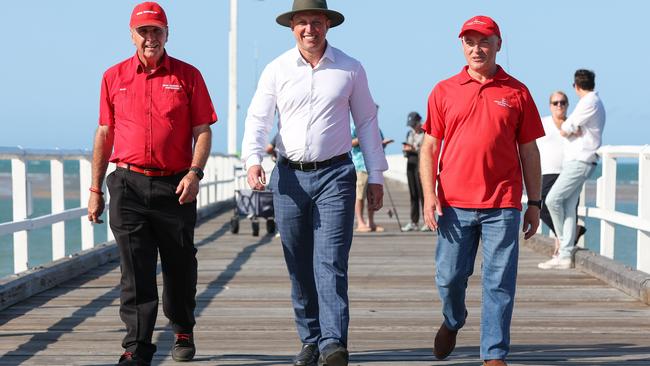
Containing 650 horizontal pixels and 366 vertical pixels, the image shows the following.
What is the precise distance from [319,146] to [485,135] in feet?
2.63

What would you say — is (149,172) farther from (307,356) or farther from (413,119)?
(413,119)

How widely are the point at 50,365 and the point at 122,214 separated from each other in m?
0.86

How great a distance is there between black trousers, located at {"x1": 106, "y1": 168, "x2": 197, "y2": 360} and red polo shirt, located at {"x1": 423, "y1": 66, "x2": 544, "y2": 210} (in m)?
1.36

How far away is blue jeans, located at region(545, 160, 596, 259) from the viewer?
11.4m

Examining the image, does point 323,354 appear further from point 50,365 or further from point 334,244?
point 50,365

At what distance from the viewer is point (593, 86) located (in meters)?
11.3

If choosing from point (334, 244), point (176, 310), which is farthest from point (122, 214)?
point (334, 244)

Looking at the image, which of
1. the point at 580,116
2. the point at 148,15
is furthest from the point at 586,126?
the point at 148,15

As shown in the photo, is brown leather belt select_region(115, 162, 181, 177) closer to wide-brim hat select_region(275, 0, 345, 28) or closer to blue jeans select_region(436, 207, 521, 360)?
wide-brim hat select_region(275, 0, 345, 28)

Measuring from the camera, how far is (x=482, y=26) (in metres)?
6.17

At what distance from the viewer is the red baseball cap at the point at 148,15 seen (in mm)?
6459

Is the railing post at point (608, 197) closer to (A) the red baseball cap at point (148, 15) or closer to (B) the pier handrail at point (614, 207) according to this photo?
(B) the pier handrail at point (614, 207)

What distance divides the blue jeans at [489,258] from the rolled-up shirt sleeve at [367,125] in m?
0.41

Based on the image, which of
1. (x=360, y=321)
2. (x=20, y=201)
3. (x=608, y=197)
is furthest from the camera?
(x=608, y=197)
